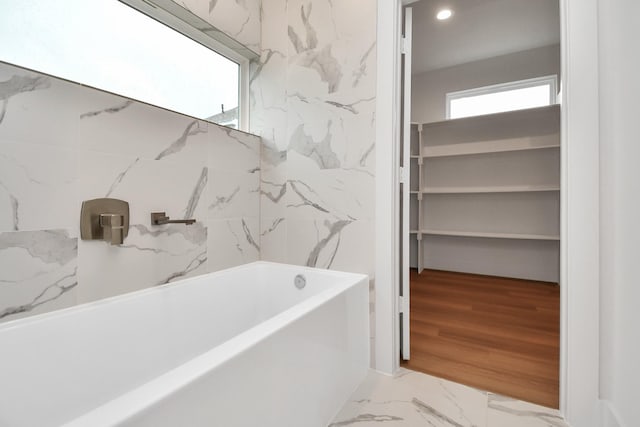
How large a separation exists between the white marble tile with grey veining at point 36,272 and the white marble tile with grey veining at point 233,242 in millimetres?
665

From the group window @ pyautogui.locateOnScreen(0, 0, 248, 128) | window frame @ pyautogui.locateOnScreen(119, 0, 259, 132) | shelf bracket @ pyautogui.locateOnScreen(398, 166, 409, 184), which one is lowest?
shelf bracket @ pyautogui.locateOnScreen(398, 166, 409, 184)

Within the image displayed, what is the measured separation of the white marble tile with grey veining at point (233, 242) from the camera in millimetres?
1734

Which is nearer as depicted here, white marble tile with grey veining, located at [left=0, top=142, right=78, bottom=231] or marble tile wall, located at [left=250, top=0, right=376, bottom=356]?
white marble tile with grey veining, located at [left=0, top=142, right=78, bottom=231]

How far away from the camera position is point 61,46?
1.19 metres

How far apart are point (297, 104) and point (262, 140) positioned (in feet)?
1.22

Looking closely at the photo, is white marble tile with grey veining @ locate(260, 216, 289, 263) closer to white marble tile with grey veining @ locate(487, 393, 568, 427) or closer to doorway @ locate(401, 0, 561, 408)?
doorway @ locate(401, 0, 561, 408)

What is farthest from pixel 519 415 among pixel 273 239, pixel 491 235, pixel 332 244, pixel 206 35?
pixel 206 35

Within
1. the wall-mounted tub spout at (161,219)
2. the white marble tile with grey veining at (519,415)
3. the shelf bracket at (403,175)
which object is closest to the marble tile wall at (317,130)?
the shelf bracket at (403,175)

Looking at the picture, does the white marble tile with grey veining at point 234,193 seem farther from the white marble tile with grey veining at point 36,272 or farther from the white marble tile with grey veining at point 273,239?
the white marble tile with grey veining at point 36,272

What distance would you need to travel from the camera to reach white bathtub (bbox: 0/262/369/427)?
0.66 meters

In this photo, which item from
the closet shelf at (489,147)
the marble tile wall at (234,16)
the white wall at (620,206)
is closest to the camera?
the white wall at (620,206)

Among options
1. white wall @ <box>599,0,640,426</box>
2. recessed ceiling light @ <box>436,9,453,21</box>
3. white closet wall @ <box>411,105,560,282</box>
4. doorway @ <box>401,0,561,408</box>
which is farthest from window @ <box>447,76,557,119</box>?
white wall @ <box>599,0,640,426</box>

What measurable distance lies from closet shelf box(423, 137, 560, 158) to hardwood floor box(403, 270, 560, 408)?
1.56 meters

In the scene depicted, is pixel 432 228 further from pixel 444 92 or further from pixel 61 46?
pixel 61 46
